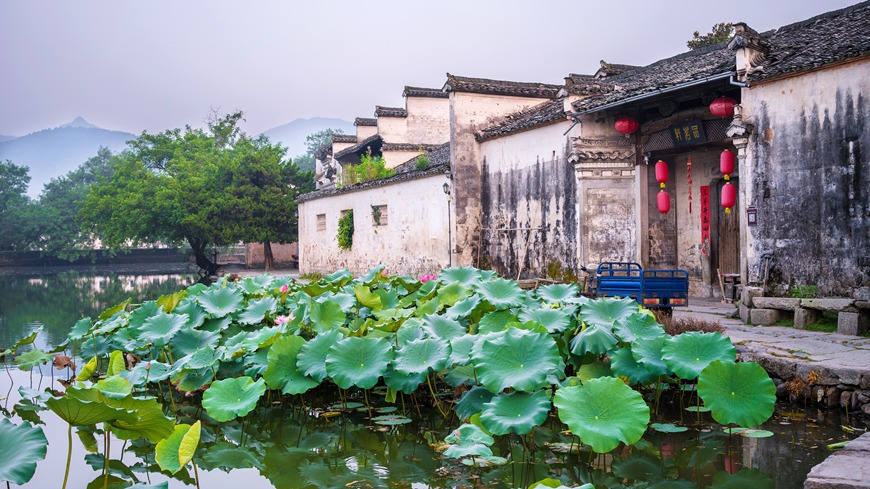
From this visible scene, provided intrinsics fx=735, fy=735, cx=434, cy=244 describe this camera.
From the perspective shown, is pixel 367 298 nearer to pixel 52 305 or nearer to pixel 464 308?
pixel 464 308

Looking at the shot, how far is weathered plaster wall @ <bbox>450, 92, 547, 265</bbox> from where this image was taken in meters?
14.5

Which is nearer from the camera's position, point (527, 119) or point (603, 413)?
point (603, 413)

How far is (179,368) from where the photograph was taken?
546 centimetres

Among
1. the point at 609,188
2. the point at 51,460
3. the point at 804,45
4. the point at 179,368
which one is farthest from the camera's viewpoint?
the point at 609,188

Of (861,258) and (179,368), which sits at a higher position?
(861,258)

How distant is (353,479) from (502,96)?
11934 mm

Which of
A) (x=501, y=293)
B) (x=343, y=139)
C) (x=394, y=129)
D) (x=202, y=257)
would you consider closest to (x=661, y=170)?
(x=501, y=293)

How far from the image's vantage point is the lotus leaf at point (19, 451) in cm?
274

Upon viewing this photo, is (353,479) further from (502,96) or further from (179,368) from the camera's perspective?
(502,96)

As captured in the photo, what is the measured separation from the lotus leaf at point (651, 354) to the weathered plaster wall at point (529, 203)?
7.26 meters

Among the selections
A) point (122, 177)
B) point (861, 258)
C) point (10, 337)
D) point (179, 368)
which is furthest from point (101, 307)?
point (122, 177)

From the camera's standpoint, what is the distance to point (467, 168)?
14625 millimetres

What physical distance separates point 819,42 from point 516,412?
7.00 meters

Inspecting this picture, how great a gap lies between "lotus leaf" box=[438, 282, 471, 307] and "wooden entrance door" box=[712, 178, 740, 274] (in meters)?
6.99
